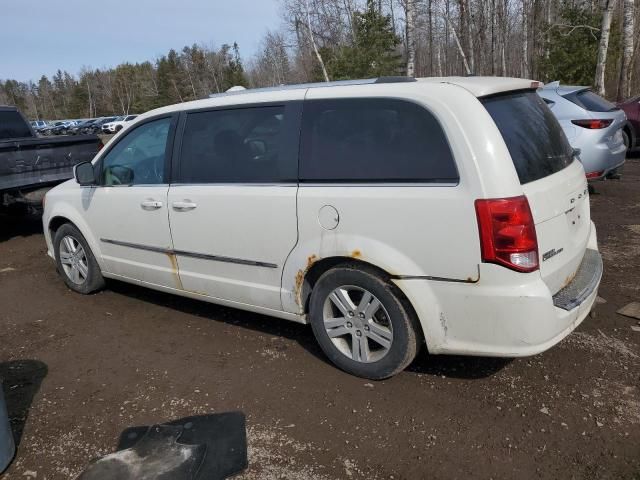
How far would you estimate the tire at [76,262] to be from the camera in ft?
16.8

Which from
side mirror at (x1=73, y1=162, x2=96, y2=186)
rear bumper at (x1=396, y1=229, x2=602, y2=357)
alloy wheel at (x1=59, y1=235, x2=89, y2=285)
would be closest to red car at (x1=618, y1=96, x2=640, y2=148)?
rear bumper at (x1=396, y1=229, x2=602, y2=357)

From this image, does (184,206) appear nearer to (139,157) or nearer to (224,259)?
(224,259)

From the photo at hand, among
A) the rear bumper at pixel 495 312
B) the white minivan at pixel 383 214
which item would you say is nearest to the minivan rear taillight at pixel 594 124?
the white minivan at pixel 383 214

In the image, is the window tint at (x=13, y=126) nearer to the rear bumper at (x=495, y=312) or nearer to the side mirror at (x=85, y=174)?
the side mirror at (x=85, y=174)

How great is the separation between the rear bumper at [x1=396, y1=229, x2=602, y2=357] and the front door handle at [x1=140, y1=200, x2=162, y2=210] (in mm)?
2104

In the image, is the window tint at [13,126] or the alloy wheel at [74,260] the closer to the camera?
the alloy wheel at [74,260]

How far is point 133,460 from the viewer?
2812 millimetres

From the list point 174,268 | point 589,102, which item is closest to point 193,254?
point 174,268

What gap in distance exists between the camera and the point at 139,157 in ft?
14.6

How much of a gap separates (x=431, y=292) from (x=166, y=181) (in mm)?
2304

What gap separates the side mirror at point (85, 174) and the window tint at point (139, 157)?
0.33ft

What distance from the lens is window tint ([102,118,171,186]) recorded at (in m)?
4.27

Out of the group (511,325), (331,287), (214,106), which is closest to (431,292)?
(511,325)

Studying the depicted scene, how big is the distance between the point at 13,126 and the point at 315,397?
8897 millimetres
